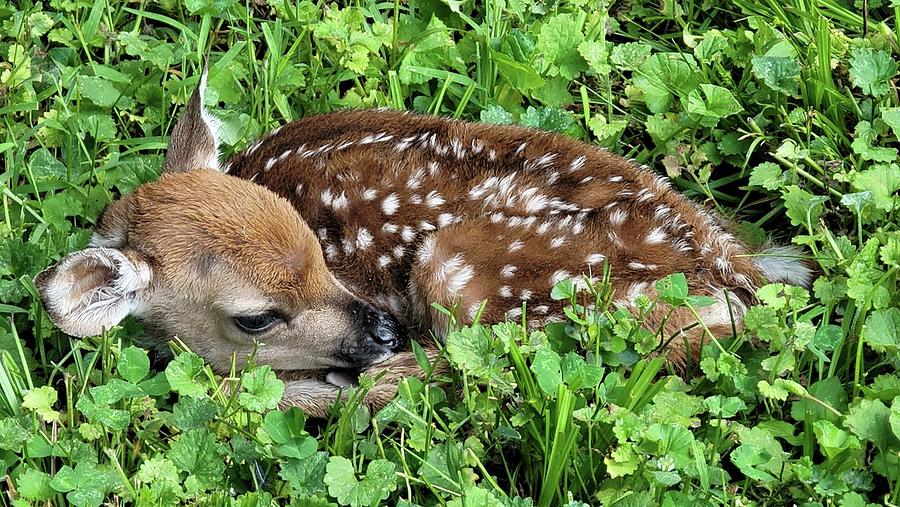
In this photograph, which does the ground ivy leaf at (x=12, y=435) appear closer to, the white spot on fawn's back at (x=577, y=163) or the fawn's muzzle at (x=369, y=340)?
the fawn's muzzle at (x=369, y=340)

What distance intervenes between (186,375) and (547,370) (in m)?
0.96

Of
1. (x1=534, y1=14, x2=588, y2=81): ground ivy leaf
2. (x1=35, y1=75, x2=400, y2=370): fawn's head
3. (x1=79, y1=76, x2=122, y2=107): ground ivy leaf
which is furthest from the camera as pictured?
(x1=534, y1=14, x2=588, y2=81): ground ivy leaf

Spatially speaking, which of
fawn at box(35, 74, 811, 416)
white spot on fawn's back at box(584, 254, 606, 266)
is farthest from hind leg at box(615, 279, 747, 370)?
white spot on fawn's back at box(584, 254, 606, 266)

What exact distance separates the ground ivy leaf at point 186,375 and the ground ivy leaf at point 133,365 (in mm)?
140

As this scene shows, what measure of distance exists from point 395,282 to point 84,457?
1108 millimetres

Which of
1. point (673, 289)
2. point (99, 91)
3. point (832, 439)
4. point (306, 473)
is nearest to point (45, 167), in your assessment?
point (99, 91)

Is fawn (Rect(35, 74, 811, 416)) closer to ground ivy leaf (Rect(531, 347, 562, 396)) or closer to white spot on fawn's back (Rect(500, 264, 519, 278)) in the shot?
white spot on fawn's back (Rect(500, 264, 519, 278))

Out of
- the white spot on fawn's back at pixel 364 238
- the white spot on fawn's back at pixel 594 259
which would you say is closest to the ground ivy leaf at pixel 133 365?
the white spot on fawn's back at pixel 364 238

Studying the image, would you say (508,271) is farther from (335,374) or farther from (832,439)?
(832,439)

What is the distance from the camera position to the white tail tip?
3.96 m

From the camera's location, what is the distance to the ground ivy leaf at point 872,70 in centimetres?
432

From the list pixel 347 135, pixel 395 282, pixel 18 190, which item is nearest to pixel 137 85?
pixel 18 190

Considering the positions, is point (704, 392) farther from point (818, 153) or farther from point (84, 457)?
point (84, 457)

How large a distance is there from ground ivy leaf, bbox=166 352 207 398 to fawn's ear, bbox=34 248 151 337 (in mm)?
367
